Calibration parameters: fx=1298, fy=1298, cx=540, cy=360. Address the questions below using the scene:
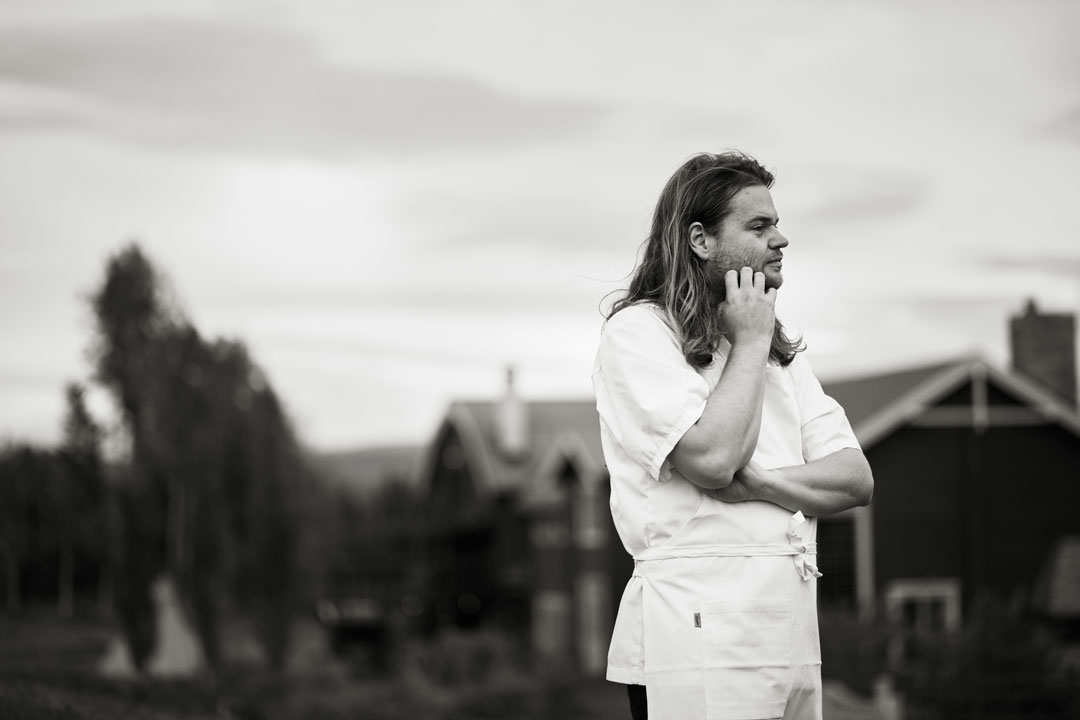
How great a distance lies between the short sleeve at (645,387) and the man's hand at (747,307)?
12 centimetres

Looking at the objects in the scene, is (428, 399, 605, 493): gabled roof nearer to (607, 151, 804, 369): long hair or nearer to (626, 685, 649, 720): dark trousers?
(607, 151, 804, 369): long hair

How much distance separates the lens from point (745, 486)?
250 centimetres

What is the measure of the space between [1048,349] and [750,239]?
26.3 m

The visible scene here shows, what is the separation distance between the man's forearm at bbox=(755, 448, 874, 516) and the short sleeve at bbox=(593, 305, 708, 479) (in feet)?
0.73

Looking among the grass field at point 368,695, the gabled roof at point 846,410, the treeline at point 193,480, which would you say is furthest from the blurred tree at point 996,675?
the treeline at point 193,480

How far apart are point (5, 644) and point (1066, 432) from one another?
95.9 ft

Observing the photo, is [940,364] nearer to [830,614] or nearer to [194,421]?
[830,614]

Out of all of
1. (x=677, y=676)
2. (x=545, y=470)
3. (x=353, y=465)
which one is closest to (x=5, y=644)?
(x=545, y=470)

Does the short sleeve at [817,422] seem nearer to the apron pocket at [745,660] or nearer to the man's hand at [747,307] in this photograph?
the man's hand at [747,307]

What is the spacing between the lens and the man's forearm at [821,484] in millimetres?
2538

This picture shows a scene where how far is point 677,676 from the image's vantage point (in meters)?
2.38

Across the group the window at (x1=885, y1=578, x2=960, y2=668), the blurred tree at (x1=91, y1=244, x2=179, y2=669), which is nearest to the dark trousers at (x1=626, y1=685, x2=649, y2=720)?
the window at (x1=885, y1=578, x2=960, y2=668)

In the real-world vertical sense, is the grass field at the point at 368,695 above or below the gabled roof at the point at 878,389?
below

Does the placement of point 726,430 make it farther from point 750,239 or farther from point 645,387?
point 750,239
